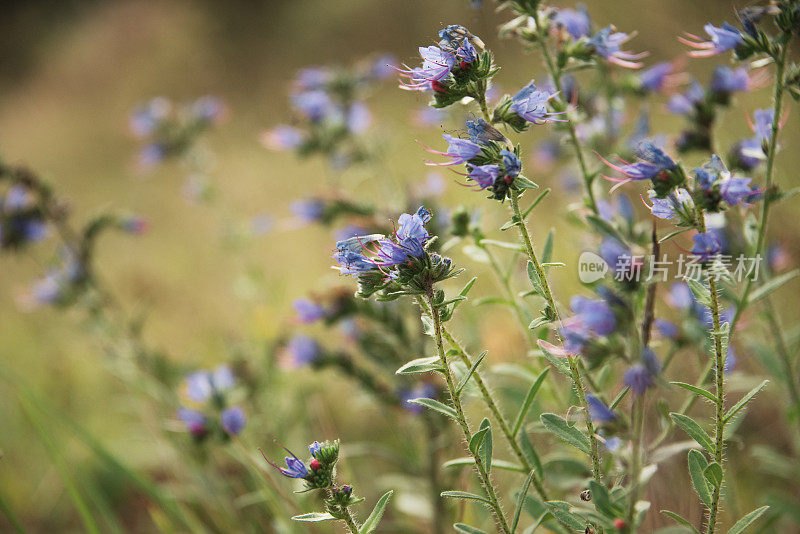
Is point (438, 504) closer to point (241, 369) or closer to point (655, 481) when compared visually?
point (655, 481)

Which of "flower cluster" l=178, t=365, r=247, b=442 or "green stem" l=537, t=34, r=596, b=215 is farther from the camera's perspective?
"flower cluster" l=178, t=365, r=247, b=442

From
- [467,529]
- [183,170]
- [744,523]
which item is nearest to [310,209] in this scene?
[467,529]

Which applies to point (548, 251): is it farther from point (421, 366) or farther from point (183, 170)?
point (183, 170)

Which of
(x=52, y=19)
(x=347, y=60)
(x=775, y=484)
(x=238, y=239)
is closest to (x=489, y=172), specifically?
(x=775, y=484)

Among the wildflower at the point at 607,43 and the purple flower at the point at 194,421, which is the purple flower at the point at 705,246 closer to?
the wildflower at the point at 607,43

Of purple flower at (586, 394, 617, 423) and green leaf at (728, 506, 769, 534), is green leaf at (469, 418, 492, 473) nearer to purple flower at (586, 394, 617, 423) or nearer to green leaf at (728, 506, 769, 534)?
purple flower at (586, 394, 617, 423)

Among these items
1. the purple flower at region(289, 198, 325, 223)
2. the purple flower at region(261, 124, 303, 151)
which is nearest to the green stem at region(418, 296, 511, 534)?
the purple flower at region(289, 198, 325, 223)
